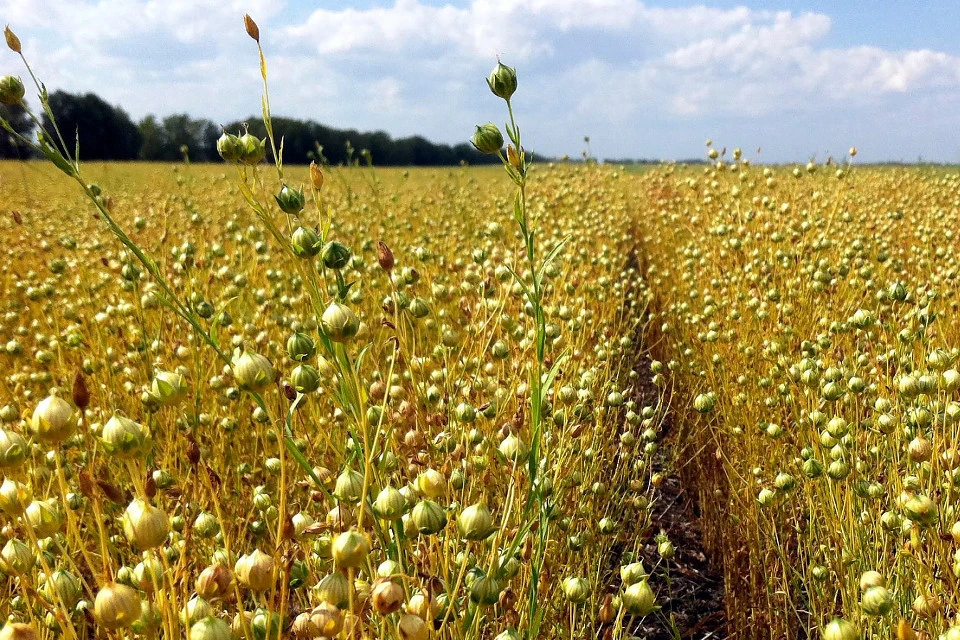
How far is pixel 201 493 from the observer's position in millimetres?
1454

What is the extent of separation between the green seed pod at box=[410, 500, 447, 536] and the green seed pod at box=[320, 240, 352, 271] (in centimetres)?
29

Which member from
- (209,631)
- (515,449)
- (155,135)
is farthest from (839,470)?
(155,135)

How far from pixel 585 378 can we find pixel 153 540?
3.11 ft

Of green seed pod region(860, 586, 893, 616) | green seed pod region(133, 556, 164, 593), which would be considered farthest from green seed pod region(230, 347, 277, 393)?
green seed pod region(860, 586, 893, 616)

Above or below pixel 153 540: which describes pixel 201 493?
below

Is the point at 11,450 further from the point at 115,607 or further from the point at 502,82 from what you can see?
the point at 502,82

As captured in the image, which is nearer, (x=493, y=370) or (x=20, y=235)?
(x=493, y=370)

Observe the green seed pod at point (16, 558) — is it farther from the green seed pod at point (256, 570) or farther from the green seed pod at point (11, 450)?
the green seed pod at point (256, 570)

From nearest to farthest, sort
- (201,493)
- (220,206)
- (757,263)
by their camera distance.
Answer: (201,493), (757,263), (220,206)

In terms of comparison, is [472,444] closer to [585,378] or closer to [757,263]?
[585,378]

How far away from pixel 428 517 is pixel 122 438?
1.00ft

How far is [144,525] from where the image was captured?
0.54 metres

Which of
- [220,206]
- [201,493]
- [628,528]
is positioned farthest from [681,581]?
[220,206]

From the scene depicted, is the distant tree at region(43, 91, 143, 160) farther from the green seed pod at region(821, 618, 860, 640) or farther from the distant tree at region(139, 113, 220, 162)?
the green seed pod at region(821, 618, 860, 640)
